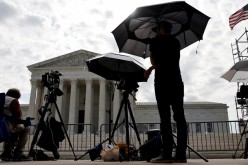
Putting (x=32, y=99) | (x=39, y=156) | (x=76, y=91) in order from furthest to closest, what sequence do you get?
(x=76, y=91), (x=32, y=99), (x=39, y=156)

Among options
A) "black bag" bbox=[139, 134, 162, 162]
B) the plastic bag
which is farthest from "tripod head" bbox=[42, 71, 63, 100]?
"black bag" bbox=[139, 134, 162, 162]

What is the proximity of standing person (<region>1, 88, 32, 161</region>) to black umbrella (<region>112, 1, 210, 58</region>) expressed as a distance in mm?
2936

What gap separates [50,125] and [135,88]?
2.56m

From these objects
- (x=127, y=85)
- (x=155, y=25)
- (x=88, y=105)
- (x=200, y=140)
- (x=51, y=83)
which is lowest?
(x=200, y=140)

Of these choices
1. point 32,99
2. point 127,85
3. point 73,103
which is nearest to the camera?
point 127,85

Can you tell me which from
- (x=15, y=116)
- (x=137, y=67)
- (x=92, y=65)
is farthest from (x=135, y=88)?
(x=15, y=116)

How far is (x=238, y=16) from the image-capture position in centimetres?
1694

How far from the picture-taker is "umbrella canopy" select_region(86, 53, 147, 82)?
7492mm

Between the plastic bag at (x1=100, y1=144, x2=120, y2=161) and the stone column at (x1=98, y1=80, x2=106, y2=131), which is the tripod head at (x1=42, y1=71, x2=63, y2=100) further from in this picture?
the stone column at (x1=98, y1=80, x2=106, y2=131)

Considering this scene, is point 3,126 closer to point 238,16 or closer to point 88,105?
point 238,16

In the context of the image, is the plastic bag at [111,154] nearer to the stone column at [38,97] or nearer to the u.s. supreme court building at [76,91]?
the u.s. supreme court building at [76,91]

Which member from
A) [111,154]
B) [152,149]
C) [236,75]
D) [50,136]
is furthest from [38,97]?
[152,149]

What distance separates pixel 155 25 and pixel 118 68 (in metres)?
1.95

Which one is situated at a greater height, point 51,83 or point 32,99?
point 32,99
